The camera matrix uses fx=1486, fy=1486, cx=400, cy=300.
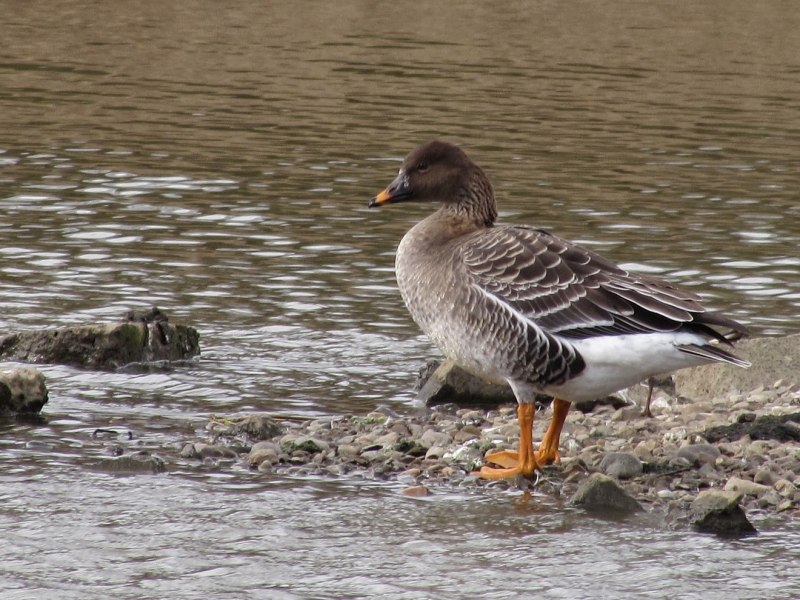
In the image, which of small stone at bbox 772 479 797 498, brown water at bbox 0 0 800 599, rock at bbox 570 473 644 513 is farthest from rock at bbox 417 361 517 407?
small stone at bbox 772 479 797 498

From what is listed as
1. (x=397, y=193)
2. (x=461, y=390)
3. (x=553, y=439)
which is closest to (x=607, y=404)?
(x=461, y=390)

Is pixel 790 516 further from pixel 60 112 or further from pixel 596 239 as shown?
pixel 60 112

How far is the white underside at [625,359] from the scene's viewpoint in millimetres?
9305

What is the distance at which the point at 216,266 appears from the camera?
54.5 feet

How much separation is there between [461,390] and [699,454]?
112 inches

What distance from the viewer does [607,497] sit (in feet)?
30.2

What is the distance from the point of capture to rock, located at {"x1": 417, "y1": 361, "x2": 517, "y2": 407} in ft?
40.3

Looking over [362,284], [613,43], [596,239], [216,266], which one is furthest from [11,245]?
[613,43]

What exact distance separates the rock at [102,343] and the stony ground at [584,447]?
212 cm

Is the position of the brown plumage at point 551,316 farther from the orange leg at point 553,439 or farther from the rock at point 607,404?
the rock at point 607,404

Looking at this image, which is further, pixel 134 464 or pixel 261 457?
pixel 261 457

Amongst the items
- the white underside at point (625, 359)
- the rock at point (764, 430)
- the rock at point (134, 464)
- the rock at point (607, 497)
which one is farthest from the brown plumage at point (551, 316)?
the rock at point (134, 464)

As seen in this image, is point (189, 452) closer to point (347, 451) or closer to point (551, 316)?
point (347, 451)

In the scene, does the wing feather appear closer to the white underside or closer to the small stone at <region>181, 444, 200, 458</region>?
the white underside
